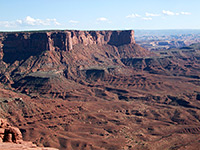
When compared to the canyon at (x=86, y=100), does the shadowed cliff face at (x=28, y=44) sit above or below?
above

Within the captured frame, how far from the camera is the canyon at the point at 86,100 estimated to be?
87.8 m

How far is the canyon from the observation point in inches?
3455

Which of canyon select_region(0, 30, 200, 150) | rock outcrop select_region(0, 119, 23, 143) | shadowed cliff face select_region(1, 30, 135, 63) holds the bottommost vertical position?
canyon select_region(0, 30, 200, 150)

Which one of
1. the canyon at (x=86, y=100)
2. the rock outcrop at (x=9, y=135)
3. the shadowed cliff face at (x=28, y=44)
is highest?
the shadowed cliff face at (x=28, y=44)

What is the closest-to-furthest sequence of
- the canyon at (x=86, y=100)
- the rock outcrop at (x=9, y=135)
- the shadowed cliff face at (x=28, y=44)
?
the rock outcrop at (x=9, y=135), the canyon at (x=86, y=100), the shadowed cliff face at (x=28, y=44)

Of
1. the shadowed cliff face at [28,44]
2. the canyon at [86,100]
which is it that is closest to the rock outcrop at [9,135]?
the canyon at [86,100]

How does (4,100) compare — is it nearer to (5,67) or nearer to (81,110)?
(81,110)

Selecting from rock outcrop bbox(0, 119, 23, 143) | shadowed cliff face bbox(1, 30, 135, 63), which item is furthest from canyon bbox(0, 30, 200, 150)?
rock outcrop bbox(0, 119, 23, 143)

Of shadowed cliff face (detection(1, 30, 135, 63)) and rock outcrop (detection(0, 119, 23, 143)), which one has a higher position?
shadowed cliff face (detection(1, 30, 135, 63))

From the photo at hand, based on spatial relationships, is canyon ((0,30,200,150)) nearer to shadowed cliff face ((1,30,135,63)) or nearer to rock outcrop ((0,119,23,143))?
shadowed cliff face ((1,30,135,63))

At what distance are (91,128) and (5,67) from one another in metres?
108

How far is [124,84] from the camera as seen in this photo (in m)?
167

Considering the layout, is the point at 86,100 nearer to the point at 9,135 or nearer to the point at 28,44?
the point at 28,44

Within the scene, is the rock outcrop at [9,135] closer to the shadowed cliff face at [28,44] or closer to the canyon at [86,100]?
the canyon at [86,100]
